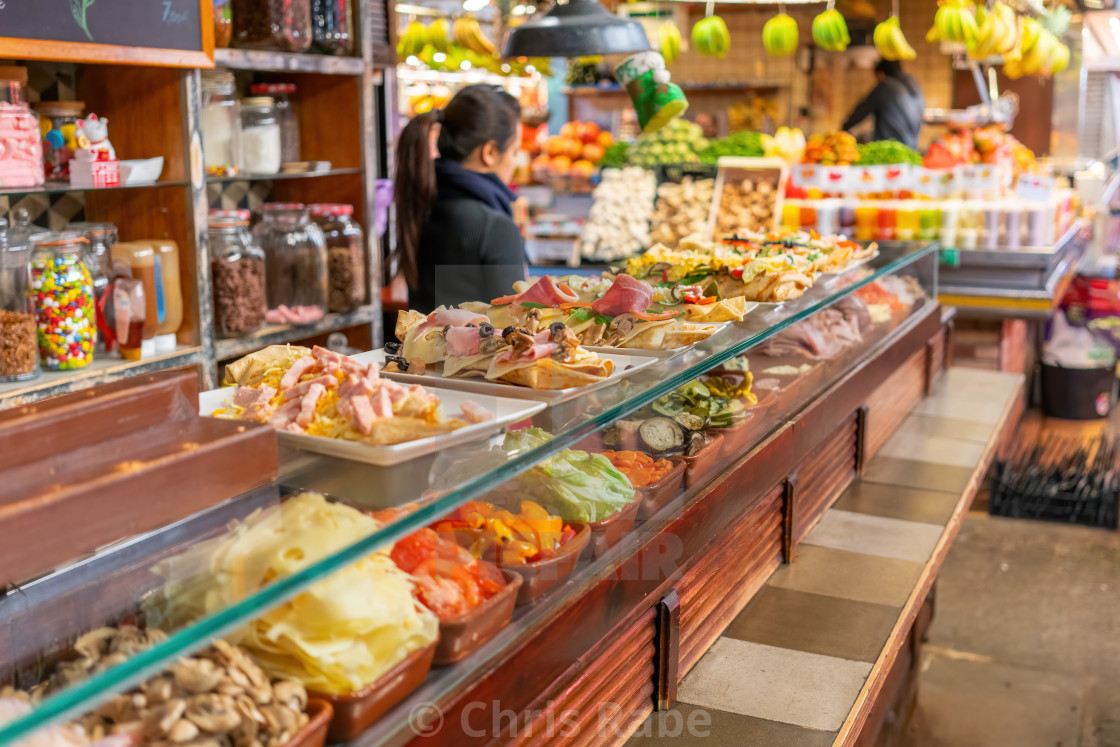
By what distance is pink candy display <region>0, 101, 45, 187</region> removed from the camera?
2588 mm

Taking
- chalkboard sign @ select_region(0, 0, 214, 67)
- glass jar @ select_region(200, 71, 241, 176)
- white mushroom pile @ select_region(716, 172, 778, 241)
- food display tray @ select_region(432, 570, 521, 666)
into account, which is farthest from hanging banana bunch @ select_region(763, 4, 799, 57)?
food display tray @ select_region(432, 570, 521, 666)

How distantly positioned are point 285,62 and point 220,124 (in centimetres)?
29

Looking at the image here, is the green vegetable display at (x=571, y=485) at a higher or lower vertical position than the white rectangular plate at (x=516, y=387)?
lower

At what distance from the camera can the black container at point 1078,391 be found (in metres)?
6.41

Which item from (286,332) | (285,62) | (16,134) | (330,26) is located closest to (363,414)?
(16,134)

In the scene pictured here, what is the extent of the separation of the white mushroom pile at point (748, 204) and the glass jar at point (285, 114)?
7.47ft

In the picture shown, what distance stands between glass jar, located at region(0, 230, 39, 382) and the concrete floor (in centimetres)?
275

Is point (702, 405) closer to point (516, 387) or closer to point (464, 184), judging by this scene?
point (516, 387)

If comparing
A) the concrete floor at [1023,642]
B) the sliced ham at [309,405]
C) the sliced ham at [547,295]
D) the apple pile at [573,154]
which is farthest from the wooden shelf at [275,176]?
the apple pile at [573,154]

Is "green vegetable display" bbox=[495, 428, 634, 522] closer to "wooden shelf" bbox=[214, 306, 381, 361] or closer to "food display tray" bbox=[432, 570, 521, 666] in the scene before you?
"food display tray" bbox=[432, 570, 521, 666]

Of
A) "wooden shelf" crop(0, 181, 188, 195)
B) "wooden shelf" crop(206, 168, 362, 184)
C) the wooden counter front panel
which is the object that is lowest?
the wooden counter front panel

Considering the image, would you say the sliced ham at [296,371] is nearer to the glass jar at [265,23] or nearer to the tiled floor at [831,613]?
the tiled floor at [831,613]

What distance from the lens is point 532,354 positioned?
5.35ft

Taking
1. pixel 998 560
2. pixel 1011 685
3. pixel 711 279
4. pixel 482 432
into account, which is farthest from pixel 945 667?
pixel 482 432
